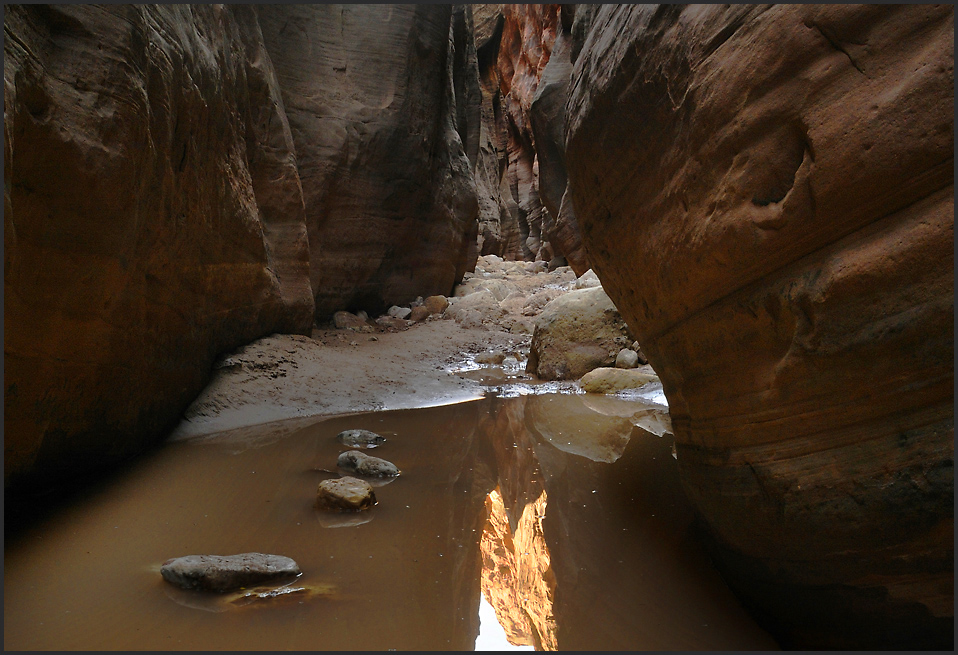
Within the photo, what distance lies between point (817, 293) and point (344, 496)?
2.59m

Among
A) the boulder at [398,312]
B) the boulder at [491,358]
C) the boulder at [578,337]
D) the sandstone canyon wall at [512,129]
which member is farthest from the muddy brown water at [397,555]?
the sandstone canyon wall at [512,129]

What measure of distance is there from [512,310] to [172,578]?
36.7 ft

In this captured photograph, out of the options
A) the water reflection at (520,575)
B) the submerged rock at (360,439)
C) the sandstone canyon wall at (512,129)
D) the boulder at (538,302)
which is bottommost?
the water reflection at (520,575)

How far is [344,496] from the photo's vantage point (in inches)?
126

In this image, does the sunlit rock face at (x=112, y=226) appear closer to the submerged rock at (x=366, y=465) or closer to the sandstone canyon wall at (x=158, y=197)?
the sandstone canyon wall at (x=158, y=197)

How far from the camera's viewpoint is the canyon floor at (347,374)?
5.31m

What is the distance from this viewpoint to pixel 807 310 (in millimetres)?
2002

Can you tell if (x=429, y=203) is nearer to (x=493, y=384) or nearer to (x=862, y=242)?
(x=493, y=384)

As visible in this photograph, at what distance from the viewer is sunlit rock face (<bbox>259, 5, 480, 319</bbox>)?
379 inches

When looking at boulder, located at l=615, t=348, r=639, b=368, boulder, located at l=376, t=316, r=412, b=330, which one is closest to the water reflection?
boulder, located at l=615, t=348, r=639, b=368

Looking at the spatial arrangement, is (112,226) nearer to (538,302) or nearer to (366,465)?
(366,465)

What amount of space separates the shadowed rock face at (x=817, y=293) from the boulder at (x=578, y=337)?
518 centimetres

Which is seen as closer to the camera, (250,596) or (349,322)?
(250,596)

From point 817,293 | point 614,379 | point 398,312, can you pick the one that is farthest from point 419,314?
point 817,293
